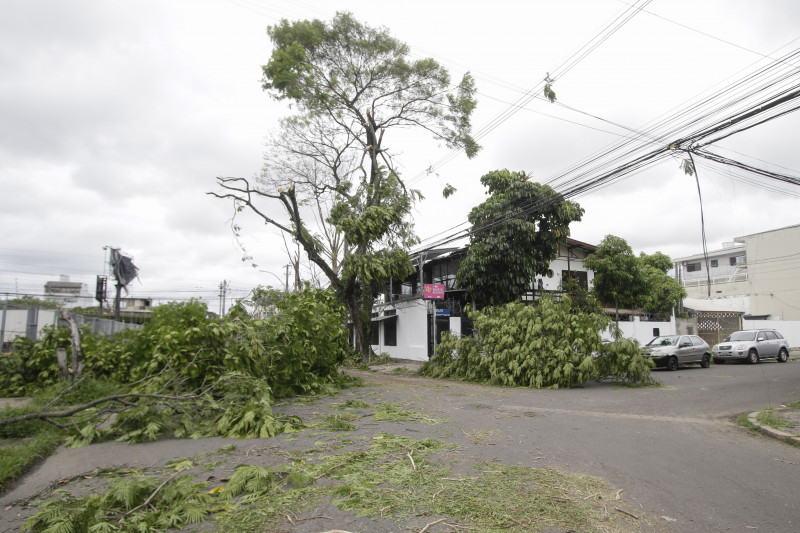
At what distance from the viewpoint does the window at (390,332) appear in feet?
95.4

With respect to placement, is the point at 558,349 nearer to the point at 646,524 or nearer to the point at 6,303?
the point at 646,524

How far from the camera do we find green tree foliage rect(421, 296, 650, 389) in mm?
13031

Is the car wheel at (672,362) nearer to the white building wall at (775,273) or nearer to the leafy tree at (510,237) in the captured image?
the leafy tree at (510,237)

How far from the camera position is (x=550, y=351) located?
1341 centimetres

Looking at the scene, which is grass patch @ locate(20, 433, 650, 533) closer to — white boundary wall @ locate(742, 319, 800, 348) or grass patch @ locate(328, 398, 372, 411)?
grass patch @ locate(328, 398, 372, 411)

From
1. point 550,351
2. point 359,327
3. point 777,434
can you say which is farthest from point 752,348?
point 359,327

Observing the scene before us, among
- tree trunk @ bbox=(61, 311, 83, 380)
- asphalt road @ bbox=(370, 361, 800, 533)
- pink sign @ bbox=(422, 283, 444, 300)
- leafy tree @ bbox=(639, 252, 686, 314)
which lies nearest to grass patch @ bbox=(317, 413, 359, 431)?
asphalt road @ bbox=(370, 361, 800, 533)

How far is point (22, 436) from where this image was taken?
22.5ft

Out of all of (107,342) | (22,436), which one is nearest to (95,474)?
(22,436)

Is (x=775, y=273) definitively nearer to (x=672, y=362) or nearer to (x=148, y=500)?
(x=672, y=362)

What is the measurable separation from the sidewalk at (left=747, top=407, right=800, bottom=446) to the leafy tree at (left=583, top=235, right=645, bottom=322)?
17.6 metres

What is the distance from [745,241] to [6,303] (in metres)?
45.5

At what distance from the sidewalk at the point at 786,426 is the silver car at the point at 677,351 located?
389 inches

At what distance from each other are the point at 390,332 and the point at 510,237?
12180 mm
